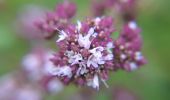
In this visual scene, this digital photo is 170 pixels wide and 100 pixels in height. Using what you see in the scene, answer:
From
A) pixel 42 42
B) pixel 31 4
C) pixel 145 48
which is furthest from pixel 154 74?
pixel 31 4

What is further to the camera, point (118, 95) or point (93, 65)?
point (118, 95)

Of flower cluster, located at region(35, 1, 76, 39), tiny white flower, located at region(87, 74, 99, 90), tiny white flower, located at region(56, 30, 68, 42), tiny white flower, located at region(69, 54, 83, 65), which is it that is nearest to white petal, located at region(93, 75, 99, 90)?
tiny white flower, located at region(87, 74, 99, 90)

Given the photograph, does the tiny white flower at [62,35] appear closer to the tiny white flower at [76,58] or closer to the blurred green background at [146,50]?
the tiny white flower at [76,58]

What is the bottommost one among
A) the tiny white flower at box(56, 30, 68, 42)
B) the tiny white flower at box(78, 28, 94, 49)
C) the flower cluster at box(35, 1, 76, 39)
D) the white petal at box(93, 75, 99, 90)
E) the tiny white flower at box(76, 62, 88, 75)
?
the white petal at box(93, 75, 99, 90)

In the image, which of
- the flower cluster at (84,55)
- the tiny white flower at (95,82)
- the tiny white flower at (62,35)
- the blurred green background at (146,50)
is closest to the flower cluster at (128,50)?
the flower cluster at (84,55)

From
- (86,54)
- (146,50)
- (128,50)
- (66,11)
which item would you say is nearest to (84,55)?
(86,54)

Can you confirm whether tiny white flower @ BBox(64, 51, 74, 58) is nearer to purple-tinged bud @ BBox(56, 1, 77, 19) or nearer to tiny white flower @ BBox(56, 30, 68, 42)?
tiny white flower @ BBox(56, 30, 68, 42)

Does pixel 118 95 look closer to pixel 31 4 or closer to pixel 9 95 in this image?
pixel 9 95
